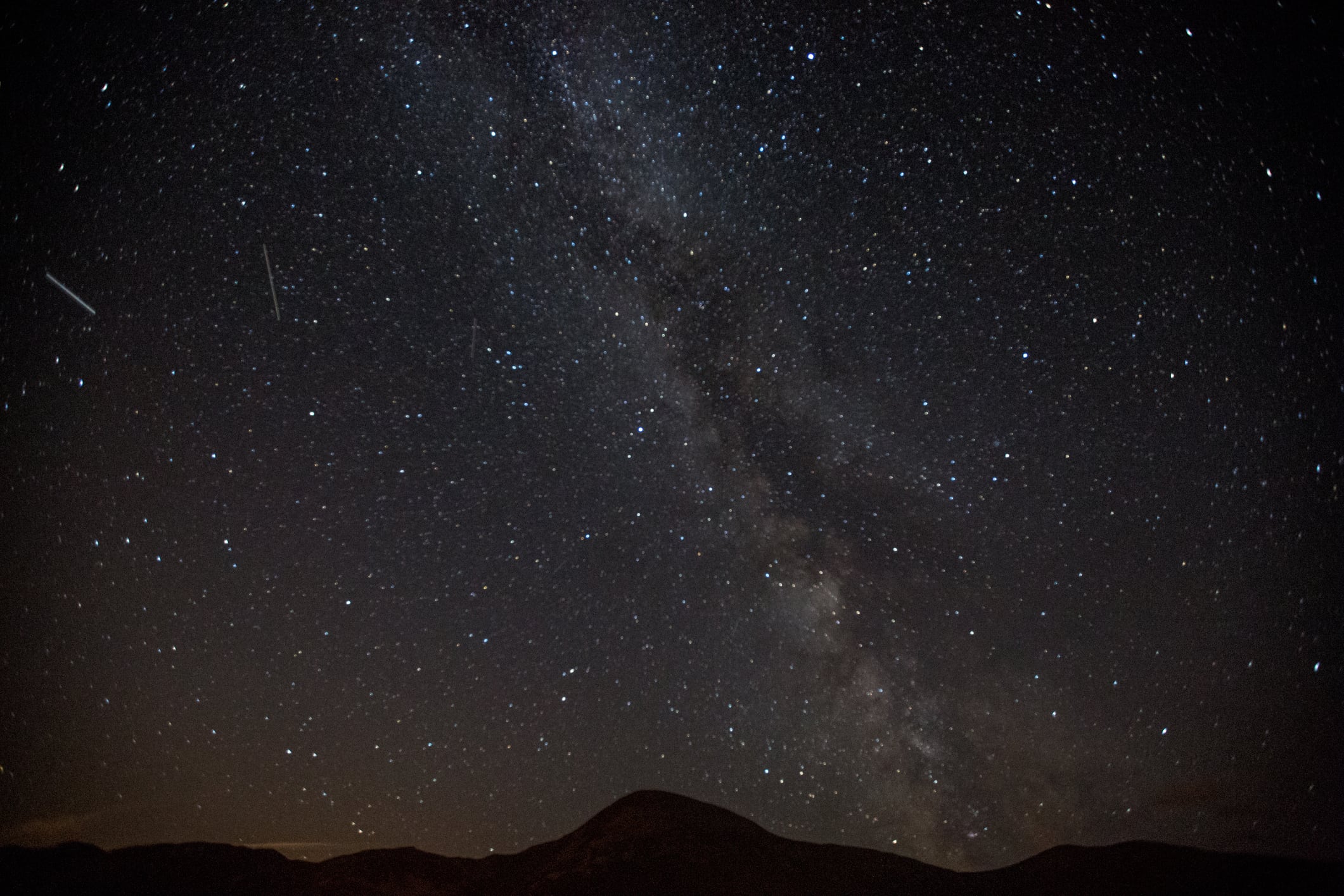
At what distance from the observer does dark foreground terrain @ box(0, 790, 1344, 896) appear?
24312 mm

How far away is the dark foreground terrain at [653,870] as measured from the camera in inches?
957

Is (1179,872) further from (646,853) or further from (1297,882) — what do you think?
(646,853)

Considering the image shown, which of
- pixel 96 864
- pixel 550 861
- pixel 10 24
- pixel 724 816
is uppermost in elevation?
pixel 10 24

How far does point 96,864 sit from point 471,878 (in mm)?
14952

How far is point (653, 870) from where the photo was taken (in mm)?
25734

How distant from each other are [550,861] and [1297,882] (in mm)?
30393

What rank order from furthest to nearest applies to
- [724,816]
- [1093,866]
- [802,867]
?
1. [724,816]
2. [1093,866]
3. [802,867]

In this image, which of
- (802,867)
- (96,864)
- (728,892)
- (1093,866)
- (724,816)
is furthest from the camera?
(724,816)

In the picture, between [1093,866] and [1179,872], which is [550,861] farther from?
[1179,872]

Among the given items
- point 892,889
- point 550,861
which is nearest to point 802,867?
point 892,889

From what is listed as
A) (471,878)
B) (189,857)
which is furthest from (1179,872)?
(189,857)

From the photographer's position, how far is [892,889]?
2511cm

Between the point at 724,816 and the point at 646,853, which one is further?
the point at 724,816

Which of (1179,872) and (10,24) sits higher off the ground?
(10,24)
